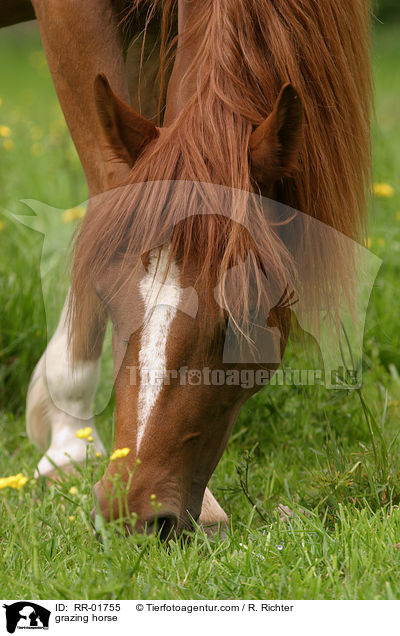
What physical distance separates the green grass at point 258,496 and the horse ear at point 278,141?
0.62 m

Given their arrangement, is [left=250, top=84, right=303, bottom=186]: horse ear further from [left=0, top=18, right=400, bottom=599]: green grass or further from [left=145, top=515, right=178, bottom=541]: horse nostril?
[left=145, top=515, right=178, bottom=541]: horse nostril

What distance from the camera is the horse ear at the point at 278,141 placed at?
1627 millimetres

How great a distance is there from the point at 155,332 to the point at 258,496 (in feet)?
3.08

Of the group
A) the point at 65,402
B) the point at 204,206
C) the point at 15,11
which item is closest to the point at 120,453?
the point at 204,206

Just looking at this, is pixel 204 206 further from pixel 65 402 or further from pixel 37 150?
pixel 37 150

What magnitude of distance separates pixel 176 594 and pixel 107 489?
257mm

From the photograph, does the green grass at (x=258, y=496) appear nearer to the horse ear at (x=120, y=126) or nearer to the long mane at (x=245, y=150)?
the long mane at (x=245, y=150)

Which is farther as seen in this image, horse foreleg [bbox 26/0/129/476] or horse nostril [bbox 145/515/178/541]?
horse foreleg [bbox 26/0/129/476]

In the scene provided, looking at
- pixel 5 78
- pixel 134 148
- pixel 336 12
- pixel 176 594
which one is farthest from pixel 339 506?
pixel 5 78

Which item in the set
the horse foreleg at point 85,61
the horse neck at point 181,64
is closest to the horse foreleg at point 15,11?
the horse foreleg at point 85,61

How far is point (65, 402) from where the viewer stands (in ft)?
8.71

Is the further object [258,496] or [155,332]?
[258,496]

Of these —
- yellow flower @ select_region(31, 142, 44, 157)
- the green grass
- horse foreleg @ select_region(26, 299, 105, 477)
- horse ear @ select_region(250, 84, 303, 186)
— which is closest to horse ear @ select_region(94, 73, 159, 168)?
horse ear @ select_region(250, 84, 303, 186)

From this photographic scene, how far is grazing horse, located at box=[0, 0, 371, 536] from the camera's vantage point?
5.32ft
